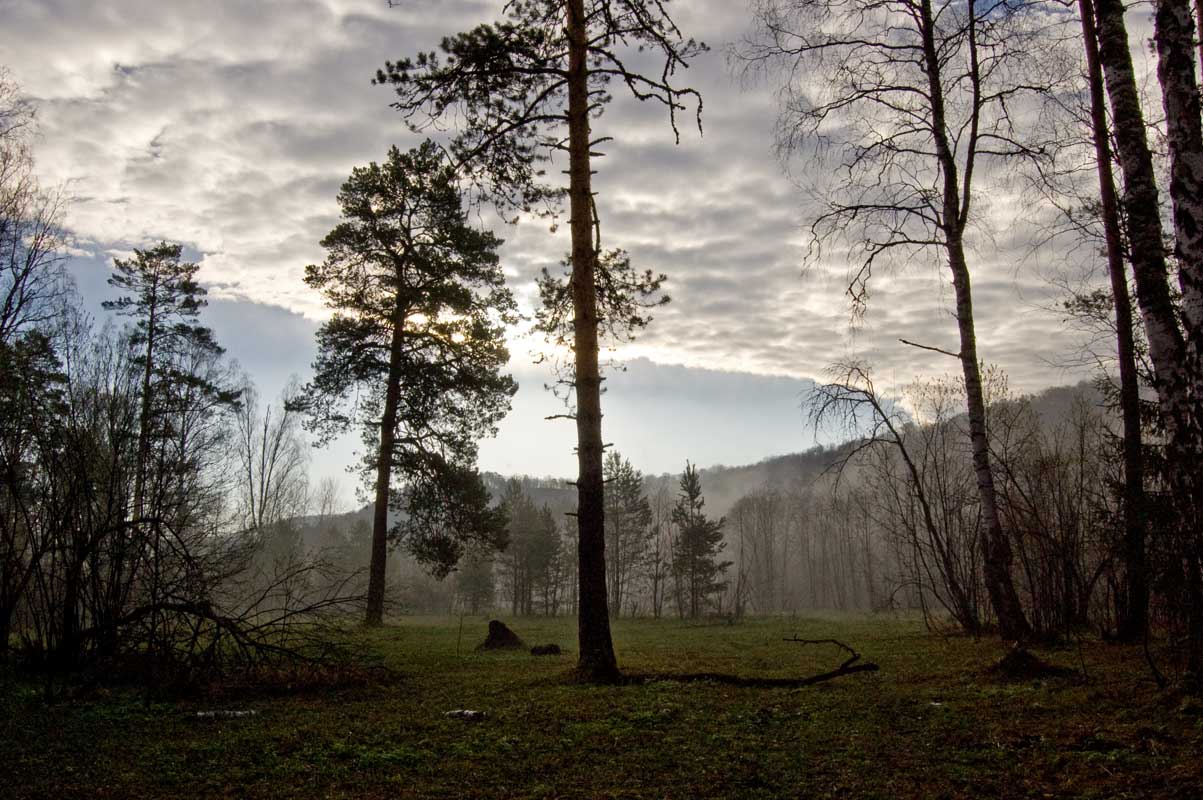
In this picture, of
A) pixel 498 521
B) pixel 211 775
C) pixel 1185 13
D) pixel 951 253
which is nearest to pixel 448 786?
pixel 211 775

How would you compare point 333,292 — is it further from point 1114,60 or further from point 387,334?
point 1114,60

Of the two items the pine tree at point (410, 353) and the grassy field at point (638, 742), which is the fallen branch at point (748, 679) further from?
the pine tree at point (410, 353)

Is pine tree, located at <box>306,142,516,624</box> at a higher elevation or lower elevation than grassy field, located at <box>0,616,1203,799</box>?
higher

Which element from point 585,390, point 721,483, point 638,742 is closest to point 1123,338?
point 585,390

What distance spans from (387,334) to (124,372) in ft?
21.7

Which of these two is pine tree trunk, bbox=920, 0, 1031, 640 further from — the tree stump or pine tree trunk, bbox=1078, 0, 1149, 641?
the tree stump

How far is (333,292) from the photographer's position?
1823cm

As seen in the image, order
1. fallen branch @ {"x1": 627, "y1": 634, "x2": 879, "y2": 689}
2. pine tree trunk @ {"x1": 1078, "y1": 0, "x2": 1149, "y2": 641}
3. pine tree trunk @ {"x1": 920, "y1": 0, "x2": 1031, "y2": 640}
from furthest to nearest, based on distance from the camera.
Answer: pine tree trunk @ {"x1": 920, "y1": 0, "x2": 1031, "y2": 640} < pine tree trunk @ {"x1": 1078, "y1": 0, "x2": 1149, "y2": 641} < fallen branch @ {"x1": 627, "y1": 634, "x2": 879, "y2": 689}

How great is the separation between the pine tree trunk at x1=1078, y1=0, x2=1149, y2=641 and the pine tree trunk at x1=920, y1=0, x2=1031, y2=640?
52.7 inches

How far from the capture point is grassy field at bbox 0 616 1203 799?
3.77 m

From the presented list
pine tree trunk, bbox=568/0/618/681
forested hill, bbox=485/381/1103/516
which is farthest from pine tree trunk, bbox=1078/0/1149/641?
forested hill, bbox=485/381/1103/516

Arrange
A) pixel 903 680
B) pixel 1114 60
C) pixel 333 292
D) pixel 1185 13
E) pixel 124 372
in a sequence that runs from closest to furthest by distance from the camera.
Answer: pixel 1185 13, pixel 1114 60, pixel 903 680, pixel 124 372, pixel 333 292

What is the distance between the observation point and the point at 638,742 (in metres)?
4.80

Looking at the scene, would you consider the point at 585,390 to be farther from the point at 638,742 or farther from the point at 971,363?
the point at 971,363
